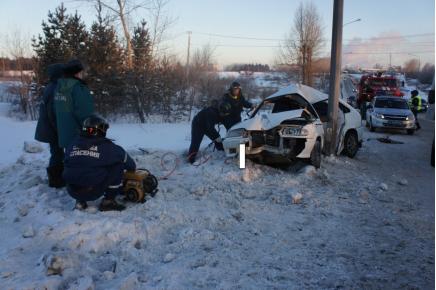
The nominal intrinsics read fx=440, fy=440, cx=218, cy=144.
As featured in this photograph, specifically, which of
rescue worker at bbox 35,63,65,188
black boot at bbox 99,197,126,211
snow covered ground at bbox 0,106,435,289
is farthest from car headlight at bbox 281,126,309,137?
rescue worker at bbox 35,63,65,188

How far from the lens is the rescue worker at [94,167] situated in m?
5.76

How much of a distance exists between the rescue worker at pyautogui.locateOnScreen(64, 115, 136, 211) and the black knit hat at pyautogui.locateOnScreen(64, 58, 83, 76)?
1105 mm

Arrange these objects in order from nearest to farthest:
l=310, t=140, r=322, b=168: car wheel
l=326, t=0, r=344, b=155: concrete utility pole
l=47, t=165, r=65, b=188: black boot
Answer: l=47, t=165, r=65, b=188: black boot
l=310, t=140, r=322, b=168: car wheel
l=326, t=0, r=344, b=155: concrete utility pole

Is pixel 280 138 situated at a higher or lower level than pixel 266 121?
lower

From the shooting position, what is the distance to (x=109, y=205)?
19.7ft

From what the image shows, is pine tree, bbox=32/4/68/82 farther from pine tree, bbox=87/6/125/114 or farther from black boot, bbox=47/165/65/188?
black boot, bbox=47/165/65/188

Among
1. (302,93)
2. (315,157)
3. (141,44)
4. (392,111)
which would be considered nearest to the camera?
(315,157)

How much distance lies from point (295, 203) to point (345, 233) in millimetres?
1343

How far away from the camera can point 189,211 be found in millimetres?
6160

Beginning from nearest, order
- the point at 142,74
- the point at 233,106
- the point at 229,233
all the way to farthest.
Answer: the point at 229,233
the point at 233,106
the point at 142,74

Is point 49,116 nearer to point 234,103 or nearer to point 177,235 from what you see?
point 177,235

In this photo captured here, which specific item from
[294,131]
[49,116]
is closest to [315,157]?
[294,131]

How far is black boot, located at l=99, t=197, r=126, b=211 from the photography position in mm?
5969

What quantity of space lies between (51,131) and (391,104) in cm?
1615
